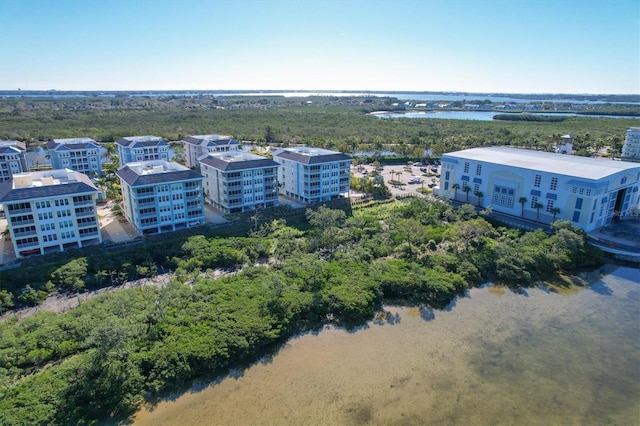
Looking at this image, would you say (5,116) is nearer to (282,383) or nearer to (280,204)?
(280,204)

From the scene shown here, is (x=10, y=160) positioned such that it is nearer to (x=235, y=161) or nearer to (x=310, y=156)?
(x=235, y=161)

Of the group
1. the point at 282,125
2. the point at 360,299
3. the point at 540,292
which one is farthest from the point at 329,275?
the point at 282,125

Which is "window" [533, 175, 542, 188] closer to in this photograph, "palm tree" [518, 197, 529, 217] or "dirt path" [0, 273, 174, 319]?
"palm tree" [518, 197, 529, 217]

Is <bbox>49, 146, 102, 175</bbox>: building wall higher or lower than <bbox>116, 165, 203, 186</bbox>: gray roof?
lower

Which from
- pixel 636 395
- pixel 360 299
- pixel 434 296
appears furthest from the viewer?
pixel 434 296

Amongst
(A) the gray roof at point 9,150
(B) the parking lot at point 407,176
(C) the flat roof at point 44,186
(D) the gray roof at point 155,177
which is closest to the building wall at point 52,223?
(C) the flat roof at point 44,186

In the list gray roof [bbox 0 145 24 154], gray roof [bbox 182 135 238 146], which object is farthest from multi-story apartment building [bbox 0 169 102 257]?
gray roof [bbox 182 135 238 146]

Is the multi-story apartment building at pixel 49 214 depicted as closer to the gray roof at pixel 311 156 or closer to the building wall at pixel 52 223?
the building wall at pixel 52 223

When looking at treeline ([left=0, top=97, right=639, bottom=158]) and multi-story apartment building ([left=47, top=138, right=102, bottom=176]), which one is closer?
multi-story apartment building ([left=47, top=138, right=102, bottom=176])
